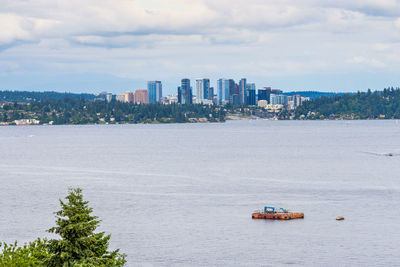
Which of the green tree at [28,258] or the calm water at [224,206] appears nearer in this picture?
the green tree at [28,258]

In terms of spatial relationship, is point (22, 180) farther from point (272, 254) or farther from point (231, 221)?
point (272, 254)

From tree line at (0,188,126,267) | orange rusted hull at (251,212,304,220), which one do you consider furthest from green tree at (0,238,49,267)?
orange rusted hull at (251,212,304,220)

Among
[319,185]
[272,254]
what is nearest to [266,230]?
[272,254]

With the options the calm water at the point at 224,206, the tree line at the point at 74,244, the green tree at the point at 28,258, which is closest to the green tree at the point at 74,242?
the tree line at the point at 74,244

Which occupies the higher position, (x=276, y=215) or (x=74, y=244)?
(x=74, y=244)

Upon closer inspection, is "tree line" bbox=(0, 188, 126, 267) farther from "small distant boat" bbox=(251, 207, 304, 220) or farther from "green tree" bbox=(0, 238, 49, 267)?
"small distant boat" bbox=(251, 207, 304, 220)

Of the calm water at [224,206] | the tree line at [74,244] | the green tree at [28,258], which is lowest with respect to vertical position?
the calm water at [224,206]

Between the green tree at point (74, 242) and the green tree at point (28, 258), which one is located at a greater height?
the green tree at point (74, 242)

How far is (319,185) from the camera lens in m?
109

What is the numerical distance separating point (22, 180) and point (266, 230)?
203 ft

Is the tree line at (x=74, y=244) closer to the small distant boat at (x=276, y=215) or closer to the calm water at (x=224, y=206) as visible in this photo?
the calm water at (x=224, y=206)

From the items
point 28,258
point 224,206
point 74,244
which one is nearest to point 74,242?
point 74,244

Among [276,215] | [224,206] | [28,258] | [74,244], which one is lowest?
[224,206]

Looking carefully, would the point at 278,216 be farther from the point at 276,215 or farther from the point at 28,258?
the point at 28,258
